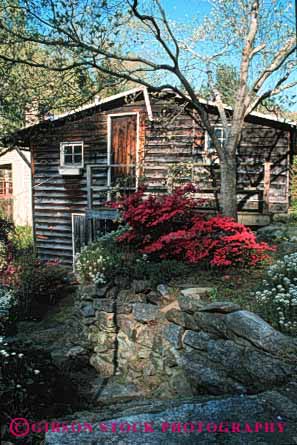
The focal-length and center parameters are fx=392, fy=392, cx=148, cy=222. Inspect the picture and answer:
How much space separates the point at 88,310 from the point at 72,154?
742 centimetres

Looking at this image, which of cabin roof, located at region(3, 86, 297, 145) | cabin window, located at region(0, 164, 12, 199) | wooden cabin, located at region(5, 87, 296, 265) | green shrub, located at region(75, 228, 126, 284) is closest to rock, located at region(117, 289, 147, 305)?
green shrub, located at region(75, 228, 126, 284)

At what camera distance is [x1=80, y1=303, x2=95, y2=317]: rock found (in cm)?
572

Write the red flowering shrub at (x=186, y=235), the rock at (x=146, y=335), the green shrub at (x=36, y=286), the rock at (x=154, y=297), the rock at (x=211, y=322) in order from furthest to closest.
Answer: the green shrub at (x=36, y=286) < the red flowering shrub at (x=186, y=235) < the rock at (x=154, y=297) < the rock at (x=146, y=335) < the rock at (x=211, y=322)

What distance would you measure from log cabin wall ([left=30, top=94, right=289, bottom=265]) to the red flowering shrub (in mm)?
3380

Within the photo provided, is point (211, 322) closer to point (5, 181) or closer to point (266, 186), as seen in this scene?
point (266, 186)

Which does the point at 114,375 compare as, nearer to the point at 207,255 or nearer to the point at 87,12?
the point at 207,255

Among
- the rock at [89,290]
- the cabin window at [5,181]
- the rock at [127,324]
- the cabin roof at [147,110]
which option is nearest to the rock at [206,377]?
the rock at [127,324]

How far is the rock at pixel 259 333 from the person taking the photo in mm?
3059

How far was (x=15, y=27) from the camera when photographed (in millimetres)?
7121

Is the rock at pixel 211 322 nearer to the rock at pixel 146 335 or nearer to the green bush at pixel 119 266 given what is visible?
the rock at pixel 146 335

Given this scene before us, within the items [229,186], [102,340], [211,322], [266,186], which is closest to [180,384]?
[211,322]

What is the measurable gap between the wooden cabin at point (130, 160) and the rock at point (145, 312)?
428 centimetres

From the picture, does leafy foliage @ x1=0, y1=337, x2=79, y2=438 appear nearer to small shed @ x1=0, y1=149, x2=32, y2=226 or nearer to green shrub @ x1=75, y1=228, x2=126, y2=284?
green shrub @ x1=75, y1=228, x2=126, y2=284

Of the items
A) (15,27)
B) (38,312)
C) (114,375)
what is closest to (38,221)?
(38,312)
